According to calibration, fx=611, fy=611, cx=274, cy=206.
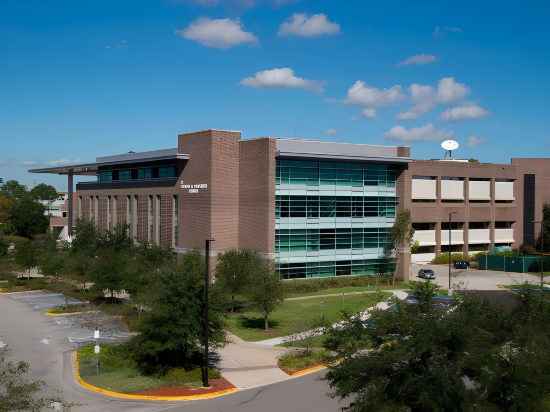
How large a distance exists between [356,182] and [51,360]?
35485 millimetres

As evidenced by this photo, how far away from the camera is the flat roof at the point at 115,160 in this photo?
57.7 metres

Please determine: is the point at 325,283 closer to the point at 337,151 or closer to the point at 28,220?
the point at 337,151

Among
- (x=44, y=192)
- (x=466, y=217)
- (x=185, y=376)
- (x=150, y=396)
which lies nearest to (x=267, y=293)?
(x=185, y=376)

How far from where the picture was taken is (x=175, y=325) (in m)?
26.0

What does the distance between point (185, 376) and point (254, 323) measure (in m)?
13.3

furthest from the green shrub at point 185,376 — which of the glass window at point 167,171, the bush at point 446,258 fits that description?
the bush at point 446,258

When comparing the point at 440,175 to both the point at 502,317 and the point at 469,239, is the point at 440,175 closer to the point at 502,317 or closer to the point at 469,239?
the point at 469,239

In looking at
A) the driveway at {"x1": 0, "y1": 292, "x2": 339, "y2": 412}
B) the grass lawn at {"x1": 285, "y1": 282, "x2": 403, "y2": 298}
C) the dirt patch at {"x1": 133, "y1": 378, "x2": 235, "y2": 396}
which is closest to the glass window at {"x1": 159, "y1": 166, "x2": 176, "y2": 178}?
the grass lawn at {"x1": 285, "y1": 282, "x2": 403, "y2": 298}

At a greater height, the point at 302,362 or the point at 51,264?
the point at 51,264

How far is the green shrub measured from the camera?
26094 mm

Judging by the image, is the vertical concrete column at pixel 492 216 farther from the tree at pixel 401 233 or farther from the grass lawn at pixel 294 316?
the grass lawn at pixel 294 316

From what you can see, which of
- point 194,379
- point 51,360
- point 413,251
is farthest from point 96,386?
point 413,251

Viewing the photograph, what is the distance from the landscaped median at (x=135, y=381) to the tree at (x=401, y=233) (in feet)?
116

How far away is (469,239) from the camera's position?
251ft
